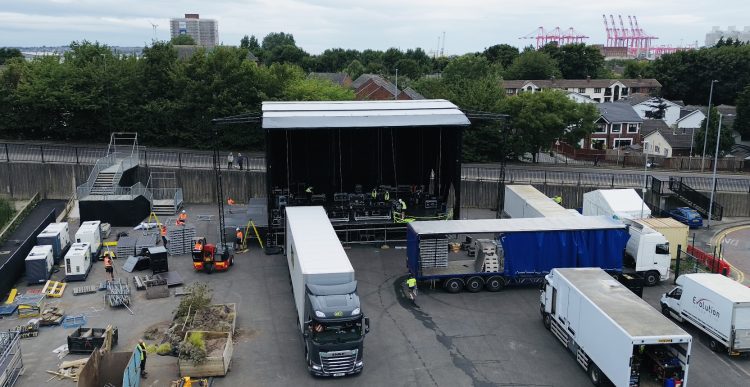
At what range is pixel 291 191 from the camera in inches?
1395

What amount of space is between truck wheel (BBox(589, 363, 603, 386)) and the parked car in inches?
780

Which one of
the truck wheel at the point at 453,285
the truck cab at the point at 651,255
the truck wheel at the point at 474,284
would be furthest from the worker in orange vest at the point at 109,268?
the truck cab at the point at 651,255

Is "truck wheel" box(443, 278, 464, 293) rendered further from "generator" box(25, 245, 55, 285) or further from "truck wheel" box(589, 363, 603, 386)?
"generator" box(25, 245, 55, 285)

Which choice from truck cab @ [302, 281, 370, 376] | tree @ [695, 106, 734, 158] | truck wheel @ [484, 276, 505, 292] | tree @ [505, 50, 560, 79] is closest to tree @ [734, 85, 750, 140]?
tree @ [695, 106, 734, 158]

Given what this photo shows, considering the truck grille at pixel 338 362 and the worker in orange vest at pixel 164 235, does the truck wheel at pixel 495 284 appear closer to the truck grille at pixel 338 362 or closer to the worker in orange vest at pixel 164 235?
the truck grille at pixel 338 362

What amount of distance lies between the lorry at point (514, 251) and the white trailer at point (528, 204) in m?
4.11

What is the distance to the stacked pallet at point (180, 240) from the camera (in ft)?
95.9

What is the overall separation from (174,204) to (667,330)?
91.1 feet

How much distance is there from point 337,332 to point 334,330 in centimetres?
11

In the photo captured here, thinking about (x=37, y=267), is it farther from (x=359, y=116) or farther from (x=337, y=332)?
(x=359, y=116)

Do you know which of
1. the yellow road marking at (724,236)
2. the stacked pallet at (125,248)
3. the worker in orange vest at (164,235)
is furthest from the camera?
the worker in orange vest at (164,235)

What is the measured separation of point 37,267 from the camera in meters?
25.5

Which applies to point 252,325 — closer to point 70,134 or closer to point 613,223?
point 613,223

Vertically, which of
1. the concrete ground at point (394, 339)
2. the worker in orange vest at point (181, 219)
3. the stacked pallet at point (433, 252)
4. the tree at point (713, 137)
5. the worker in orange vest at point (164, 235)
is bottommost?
the concrete ground at point (394, 339)
